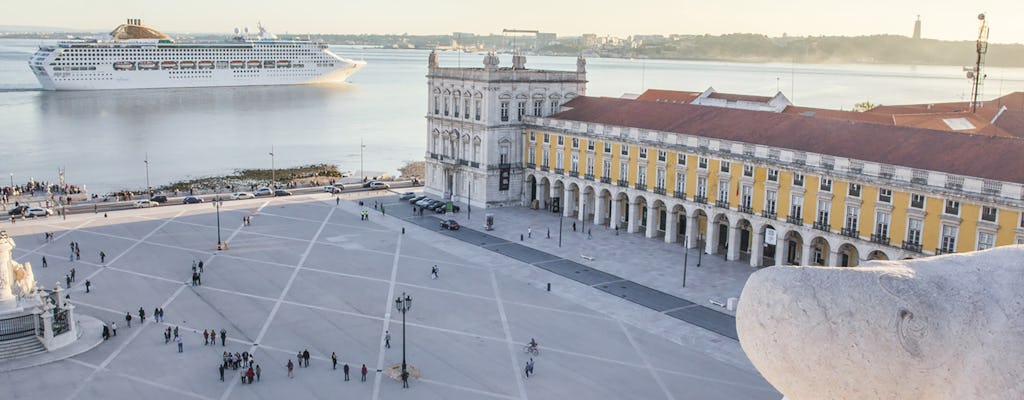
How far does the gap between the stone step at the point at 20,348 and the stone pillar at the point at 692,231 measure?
34.9 metres

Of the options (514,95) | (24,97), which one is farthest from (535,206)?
(24,97)

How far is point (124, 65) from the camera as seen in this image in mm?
189750

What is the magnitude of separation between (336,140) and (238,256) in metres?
75.6

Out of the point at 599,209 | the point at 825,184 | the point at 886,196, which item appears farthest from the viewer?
the point at 599,209

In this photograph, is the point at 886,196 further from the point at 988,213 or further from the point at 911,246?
the point at 988,213

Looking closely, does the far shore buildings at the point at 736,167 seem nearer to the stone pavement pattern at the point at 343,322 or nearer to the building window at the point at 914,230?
the building window at the point at 914,230

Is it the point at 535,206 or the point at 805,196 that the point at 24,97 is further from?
the point at 805,196

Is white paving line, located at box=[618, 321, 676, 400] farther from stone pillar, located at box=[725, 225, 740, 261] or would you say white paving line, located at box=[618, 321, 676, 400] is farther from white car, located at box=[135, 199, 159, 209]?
white car, located at box=[135, 199, 159, 209]

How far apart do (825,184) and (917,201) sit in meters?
5.10

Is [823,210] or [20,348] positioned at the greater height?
[823,210]

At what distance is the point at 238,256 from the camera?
5038 cm

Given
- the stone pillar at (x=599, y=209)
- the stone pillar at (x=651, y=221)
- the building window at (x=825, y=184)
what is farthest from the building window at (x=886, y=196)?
the stone pillar at (x=599, y=209)

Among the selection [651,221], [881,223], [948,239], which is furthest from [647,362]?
[651,221]

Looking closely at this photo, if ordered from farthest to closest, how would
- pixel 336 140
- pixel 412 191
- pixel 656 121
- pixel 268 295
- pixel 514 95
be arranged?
pixel 336 140
pixel 412 191
pixel 514 95
pixel 656 121
pixel 268 295
